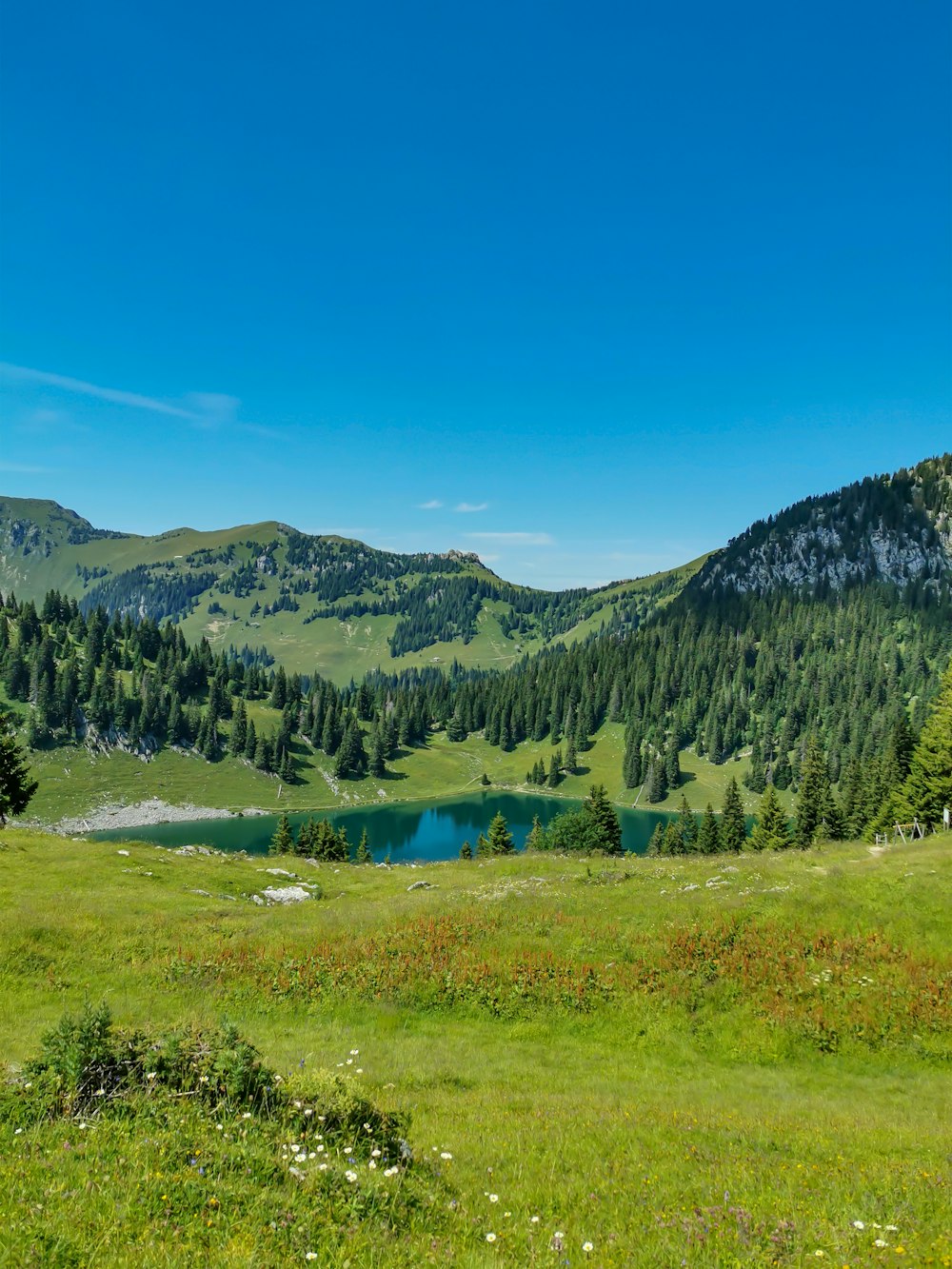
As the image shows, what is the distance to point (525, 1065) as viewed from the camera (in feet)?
59.4

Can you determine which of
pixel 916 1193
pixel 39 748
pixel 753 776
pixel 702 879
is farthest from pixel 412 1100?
pixel 753 776

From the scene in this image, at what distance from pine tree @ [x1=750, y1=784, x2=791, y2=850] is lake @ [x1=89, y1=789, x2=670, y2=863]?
2167 inches

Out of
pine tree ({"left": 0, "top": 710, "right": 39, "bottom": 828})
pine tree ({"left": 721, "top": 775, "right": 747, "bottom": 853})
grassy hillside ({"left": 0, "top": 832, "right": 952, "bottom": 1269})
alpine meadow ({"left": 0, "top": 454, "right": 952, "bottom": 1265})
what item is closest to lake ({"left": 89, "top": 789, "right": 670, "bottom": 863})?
pine tree ({"left": 721, "top": 775, "right": 747, "bottom": 853})

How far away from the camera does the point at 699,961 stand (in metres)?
23.3

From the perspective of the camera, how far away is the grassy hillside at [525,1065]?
299 inches

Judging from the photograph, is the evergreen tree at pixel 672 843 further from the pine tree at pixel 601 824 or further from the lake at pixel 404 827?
the lake at pixel 404 827

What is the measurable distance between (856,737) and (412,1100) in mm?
224838

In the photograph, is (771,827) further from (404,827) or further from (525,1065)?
(404,827)

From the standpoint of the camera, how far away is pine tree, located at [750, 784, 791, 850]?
8819 centimetres

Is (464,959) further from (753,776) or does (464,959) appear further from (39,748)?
(753,776)

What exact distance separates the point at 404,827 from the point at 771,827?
100733mm

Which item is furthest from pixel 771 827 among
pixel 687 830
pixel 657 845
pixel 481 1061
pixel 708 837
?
pixel 481 1061

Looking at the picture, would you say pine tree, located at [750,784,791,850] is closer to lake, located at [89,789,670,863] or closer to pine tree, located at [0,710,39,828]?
lake, located at [89,789,670,863]

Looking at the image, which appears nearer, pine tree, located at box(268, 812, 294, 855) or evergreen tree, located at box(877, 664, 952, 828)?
evergreen tree, located at box(877, 664, 952, 828)
